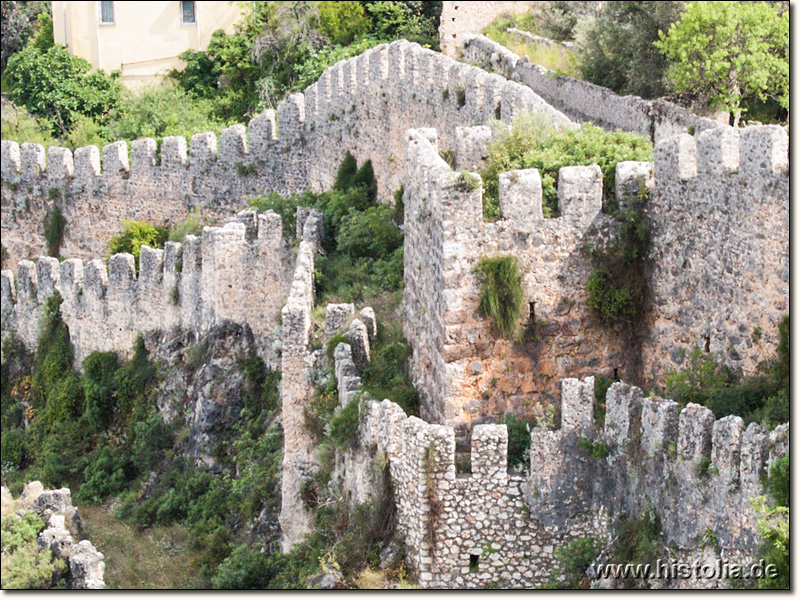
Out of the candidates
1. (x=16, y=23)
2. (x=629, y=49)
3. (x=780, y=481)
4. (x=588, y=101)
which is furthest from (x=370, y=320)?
(x=16, y=23)

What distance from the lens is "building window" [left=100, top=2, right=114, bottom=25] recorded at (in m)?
45.6

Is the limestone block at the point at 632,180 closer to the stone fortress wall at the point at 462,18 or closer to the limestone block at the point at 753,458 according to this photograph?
the limestone block at the point at 753,458

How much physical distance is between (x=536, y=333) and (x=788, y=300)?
3.34 m

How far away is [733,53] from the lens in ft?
90.2

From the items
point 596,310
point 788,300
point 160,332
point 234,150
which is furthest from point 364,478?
point 234,150

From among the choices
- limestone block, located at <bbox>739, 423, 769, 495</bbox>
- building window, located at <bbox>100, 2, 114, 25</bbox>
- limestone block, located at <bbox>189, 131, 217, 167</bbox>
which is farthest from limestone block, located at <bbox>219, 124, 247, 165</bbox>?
limestone block, located at <bbox>739, 423, 769, 495</bbox>

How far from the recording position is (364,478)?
2141 centimetres

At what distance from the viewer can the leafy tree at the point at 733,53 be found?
27094 millimetres

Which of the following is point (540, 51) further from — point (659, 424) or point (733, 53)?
point (659, 424)

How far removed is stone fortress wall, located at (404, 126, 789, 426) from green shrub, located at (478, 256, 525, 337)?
0.33ft

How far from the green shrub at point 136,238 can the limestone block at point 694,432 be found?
22055mm

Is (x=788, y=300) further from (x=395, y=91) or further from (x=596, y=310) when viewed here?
(x=395, y=91)

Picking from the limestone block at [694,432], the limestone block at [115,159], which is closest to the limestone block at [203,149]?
the limestone block at [115,159]

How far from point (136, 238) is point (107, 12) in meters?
9.73
